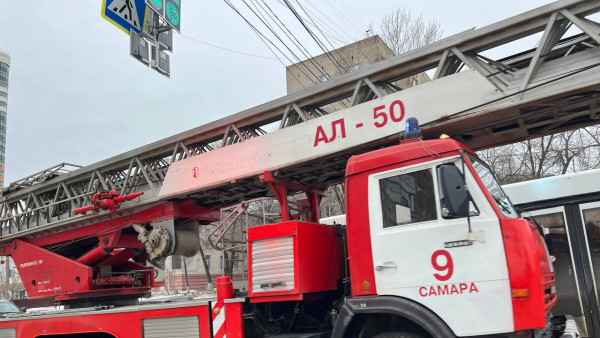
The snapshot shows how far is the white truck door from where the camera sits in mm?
3591


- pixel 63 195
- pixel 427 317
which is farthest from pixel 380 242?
pixel 63 195

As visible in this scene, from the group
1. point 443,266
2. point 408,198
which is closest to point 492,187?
point 408,198

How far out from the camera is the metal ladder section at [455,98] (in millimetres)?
4285

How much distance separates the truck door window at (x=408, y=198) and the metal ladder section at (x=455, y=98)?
3.08 ft

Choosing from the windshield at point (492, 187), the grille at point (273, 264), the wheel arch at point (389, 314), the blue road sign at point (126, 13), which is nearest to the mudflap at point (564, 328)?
the windshield at point (492, 187)

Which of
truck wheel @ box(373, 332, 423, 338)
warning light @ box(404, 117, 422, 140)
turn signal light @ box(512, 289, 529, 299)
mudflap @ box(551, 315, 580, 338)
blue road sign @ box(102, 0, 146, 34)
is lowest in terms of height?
mudflap @ box(551, 315, 580, 338)

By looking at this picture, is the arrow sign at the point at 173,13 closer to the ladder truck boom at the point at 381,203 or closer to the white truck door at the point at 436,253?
the ladder truck boom at the point at 381,203

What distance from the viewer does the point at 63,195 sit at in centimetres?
862

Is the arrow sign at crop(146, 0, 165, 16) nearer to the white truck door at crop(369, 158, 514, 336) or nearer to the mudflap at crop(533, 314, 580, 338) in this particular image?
the white truck door at crop(369, 158, 514, 336)

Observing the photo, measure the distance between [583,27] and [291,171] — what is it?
137 inches

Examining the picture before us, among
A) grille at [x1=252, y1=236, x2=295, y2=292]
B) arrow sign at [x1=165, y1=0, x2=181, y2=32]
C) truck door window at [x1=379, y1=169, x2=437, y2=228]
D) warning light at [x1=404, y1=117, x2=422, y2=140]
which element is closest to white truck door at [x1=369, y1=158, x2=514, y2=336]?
truck door window at [x1=379, y1=169, x2=437, y2=228]

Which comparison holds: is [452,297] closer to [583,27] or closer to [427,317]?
[427,317]

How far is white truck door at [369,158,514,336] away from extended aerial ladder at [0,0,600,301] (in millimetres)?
997

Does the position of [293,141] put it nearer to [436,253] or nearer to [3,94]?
[436,253]
